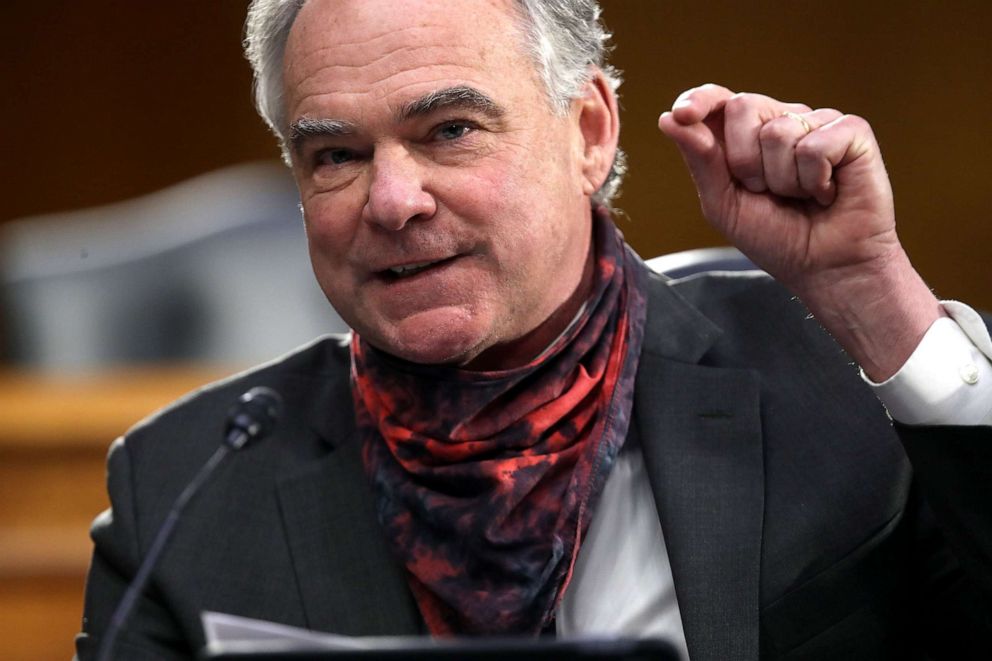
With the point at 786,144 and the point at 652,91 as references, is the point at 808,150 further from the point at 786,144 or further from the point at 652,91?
the point at 652,91

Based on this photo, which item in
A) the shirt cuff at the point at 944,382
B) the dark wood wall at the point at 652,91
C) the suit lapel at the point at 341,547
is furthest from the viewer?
the dark wood wall at the point at 652,91

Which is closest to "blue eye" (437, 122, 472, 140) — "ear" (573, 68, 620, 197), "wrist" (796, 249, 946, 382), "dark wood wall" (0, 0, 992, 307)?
"ear" (573, 68, 620, 197)

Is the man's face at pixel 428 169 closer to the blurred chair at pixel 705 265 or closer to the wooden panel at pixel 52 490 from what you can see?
the blurred chair at pixel 705 265

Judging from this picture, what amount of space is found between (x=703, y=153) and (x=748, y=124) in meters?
0.07

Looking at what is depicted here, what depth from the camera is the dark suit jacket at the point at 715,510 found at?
1.59 meters

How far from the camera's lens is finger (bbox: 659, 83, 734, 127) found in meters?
1.56

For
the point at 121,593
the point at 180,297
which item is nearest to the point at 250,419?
the point at 121,593

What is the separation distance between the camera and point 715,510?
1652 millimetres

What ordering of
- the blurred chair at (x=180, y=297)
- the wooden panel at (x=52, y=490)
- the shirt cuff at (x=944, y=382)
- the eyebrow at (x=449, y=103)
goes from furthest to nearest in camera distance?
the blurred chair at (x=180, y=297), the wooden panel at (x=52, y=490), the eyebrow at (x=449, y=103), the shirt cuff at (x=944, y=382)

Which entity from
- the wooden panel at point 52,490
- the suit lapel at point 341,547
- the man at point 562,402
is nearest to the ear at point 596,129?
the man at point 562,402

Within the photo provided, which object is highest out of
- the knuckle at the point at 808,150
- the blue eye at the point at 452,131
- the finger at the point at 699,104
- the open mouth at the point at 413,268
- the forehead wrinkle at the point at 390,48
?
the forehead wrinkle at the point at 390,48

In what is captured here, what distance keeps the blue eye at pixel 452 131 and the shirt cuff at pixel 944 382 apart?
22.0 inches

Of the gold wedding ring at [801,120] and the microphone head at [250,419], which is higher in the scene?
the gold wedding ring at [801,120]

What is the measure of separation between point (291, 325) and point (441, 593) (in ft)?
6.85
